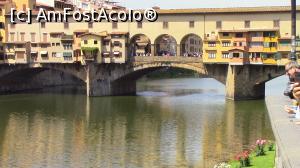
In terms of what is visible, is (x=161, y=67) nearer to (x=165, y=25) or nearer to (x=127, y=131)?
(x=165, y=25)

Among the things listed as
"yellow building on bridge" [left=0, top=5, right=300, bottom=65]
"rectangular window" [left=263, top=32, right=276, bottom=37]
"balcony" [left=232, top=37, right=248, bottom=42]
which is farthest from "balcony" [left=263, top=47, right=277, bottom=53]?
"balcony" [left=232, top=37, right=248, bottom=42]

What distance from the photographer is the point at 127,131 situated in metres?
39.8

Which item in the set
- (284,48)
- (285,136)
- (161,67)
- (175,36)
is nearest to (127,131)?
(284,48)

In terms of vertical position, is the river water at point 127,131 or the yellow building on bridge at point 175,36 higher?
the yellow building on bridge at point 175,36

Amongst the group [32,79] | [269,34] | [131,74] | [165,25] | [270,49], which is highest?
[165,25]

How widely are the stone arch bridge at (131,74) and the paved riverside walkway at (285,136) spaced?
42.2 meters

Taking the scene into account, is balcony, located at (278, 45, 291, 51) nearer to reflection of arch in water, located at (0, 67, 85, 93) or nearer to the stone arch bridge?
the stone arch bridge

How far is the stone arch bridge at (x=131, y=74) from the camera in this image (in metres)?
59.5

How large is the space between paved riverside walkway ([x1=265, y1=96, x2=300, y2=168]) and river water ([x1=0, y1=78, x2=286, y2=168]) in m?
12.4

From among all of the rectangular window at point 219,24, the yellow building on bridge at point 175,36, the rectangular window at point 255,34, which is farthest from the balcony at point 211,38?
the rectangular window at point 255,34

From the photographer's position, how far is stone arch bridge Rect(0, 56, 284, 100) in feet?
195

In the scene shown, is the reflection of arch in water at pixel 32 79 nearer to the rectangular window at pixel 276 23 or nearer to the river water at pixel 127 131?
the river water at pixel 127 131

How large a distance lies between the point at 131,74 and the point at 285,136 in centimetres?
5655

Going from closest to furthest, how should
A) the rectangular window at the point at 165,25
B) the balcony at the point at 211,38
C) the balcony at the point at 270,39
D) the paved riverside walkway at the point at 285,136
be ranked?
the paved riverside walkway at the point at 285,136 < the balcony at the point at 270,39 < the balcony at the point at 211,38 < the rectangular window at the point at 165,25
